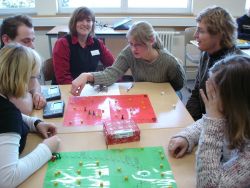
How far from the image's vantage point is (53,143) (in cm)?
126

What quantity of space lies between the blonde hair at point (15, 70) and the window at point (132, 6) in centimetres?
335

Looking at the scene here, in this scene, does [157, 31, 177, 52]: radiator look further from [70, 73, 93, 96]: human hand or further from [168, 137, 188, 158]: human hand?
[168, 137, 188, 158]: human hand

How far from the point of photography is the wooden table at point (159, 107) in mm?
1481

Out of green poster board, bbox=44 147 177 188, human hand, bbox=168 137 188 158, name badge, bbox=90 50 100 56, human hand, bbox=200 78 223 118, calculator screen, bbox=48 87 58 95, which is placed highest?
human hand, bbox=200 78 223 118

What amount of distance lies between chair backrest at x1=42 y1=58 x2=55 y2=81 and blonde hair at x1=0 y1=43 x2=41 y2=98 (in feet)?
4.29

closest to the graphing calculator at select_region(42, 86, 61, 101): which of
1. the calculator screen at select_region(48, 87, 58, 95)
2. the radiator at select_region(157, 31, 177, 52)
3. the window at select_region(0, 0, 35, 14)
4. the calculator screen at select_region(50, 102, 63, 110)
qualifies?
the calculator screen at select_region(48, 87, 58, 95)

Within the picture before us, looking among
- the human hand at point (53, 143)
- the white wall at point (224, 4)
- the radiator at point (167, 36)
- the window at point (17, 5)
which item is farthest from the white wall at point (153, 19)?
the human hand at point (53, 143)

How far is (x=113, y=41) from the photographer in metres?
4.43

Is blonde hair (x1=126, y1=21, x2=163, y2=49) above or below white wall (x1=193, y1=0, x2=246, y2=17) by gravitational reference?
below

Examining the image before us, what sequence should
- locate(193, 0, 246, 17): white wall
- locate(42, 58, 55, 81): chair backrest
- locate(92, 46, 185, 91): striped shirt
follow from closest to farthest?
locate(92, 46, 185, 91): striped shirt < locate(42, 58, 55, 81): chair backrest < locate(193, 0, 246, 17): white wall

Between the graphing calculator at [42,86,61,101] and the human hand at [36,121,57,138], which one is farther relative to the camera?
the graphing calculator at [42,86,61,101]

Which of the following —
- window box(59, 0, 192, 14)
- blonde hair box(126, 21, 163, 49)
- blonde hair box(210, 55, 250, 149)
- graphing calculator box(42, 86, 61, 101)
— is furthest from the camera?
window box(59, 0, 192, 14)

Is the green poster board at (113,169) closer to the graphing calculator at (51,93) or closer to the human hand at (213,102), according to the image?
the human hand at (213,102)

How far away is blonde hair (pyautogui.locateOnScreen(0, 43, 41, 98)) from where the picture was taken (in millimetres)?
→ 1152
